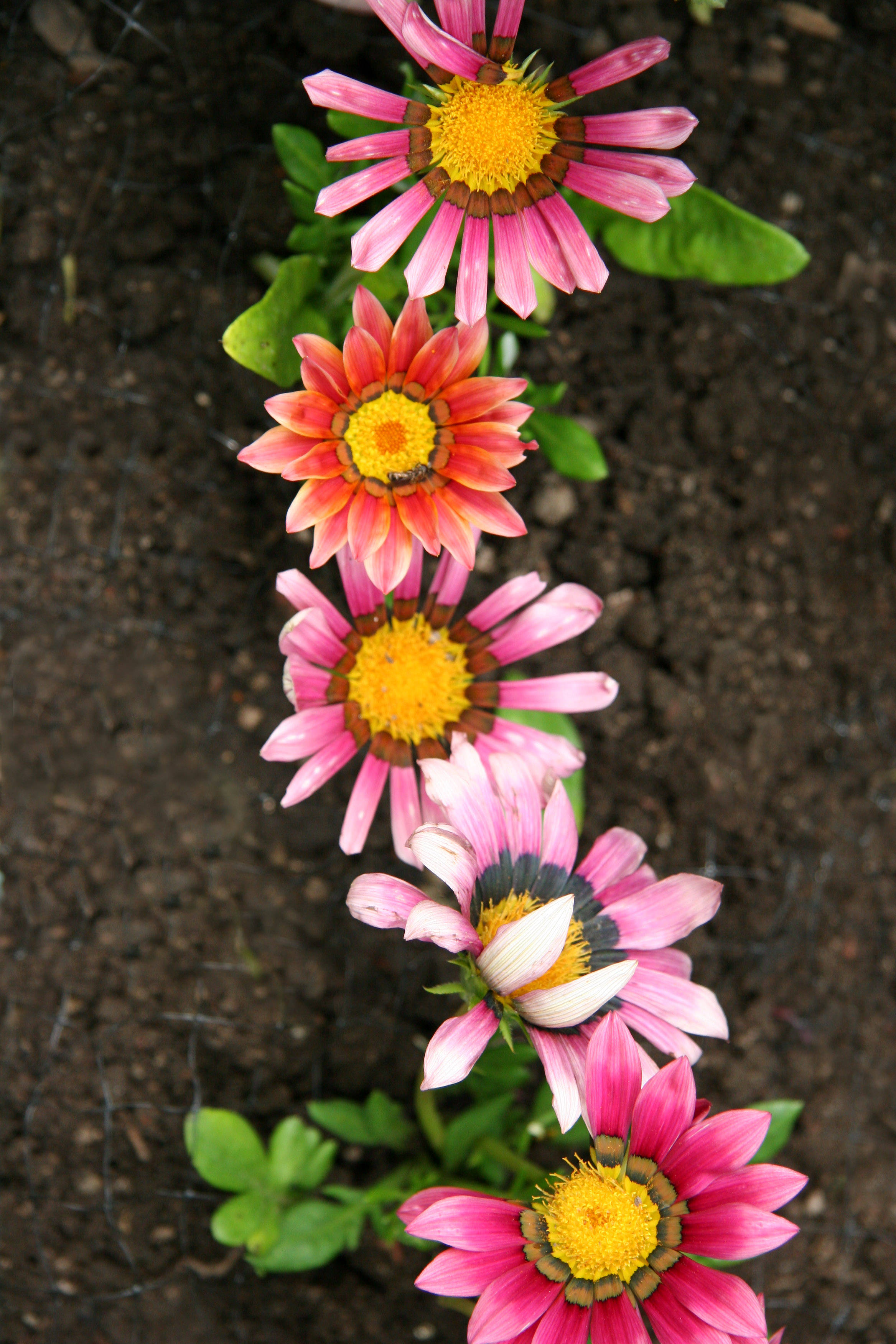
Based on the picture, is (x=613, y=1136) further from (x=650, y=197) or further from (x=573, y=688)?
(x=650, y=197)

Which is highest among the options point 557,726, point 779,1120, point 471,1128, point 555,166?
point 555,166

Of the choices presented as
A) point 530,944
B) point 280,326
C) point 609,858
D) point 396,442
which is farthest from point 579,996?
point 280,326

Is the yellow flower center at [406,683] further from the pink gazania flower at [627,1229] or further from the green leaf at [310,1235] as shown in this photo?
the green leaf at [310,1235]

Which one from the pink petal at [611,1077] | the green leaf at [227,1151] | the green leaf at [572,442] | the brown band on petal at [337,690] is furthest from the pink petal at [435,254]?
the green leaf at [227,1151]

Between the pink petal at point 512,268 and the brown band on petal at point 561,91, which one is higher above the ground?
the brown band on petal at point 561,91

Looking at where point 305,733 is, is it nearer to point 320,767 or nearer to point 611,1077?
point 320,767

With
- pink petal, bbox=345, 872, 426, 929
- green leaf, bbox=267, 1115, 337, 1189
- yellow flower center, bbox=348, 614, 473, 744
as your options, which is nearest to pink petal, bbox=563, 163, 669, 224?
yellow flower center, bbox=348, 614, 473, 744

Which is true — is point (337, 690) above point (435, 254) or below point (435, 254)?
below
